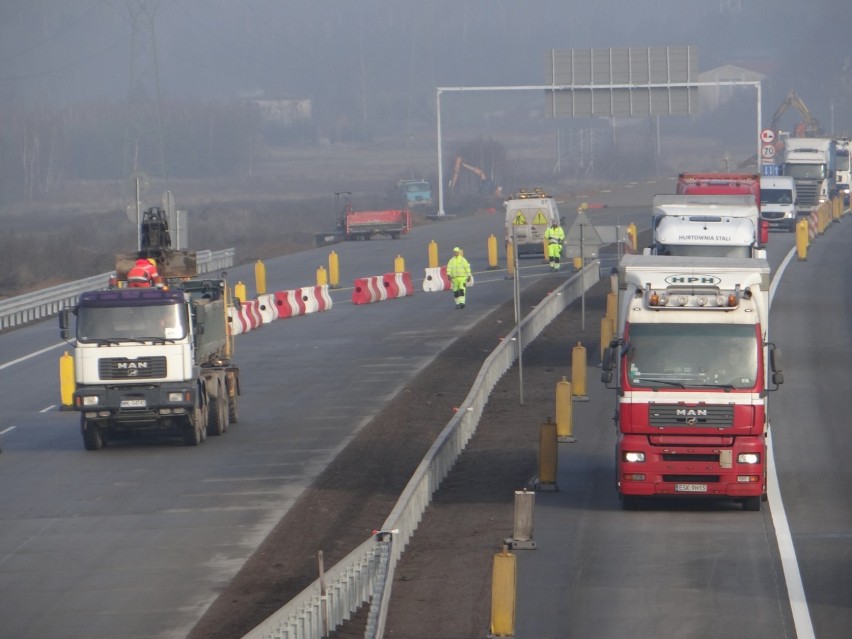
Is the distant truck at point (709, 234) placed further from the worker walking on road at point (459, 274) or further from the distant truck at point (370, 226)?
the distant truck at point (370, 226)

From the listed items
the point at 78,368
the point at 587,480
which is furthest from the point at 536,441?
the point at 78,368

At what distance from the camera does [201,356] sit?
24984 millimetres

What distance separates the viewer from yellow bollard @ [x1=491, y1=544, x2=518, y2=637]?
41.6ft

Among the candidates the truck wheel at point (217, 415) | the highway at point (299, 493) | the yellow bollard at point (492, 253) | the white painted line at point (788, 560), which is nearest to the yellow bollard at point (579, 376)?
the highway at point (299, 493)

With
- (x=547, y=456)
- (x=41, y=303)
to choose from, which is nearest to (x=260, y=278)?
(x=41, y=303)

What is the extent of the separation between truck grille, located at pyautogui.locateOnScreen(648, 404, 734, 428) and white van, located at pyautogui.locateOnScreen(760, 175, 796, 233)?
49.3 meters

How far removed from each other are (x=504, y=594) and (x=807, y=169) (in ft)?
220

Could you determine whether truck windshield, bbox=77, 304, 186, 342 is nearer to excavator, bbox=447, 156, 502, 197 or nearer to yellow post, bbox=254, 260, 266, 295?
yellow post, bbox=254, 260, 266, 295

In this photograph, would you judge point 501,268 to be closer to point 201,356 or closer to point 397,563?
point 201,356

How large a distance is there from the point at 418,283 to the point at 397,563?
3477 cm

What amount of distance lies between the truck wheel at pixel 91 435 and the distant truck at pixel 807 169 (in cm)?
5777

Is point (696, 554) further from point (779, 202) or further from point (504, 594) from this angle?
point (779, 202)

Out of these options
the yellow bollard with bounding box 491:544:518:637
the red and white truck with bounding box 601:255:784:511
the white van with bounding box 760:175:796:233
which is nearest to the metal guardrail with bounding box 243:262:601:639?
the yellow bollard with bounding box 491:544:518:637

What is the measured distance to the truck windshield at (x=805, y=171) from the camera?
2995 inches
